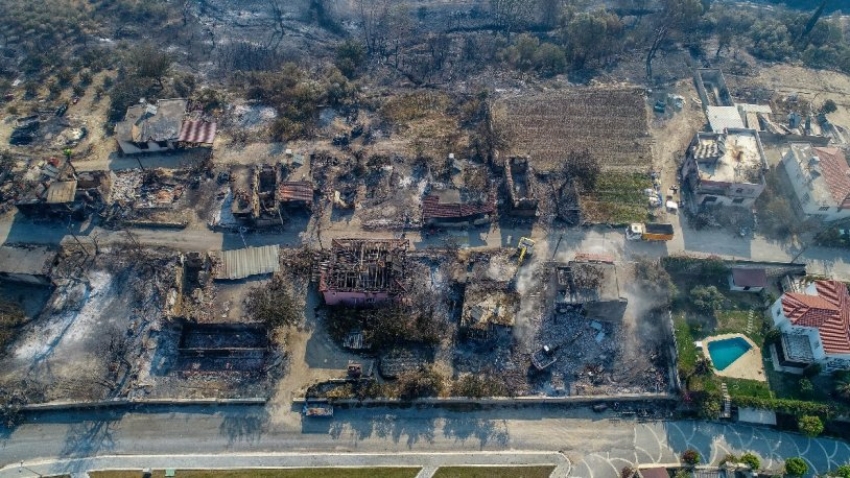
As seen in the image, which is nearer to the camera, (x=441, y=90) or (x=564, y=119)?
(x=564, y=119)

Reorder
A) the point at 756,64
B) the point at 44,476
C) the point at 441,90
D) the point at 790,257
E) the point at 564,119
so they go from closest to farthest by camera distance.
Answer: the point at 44,476
the point at 790,257
the point at 564,119
the point at 441,90
the point at 756,64

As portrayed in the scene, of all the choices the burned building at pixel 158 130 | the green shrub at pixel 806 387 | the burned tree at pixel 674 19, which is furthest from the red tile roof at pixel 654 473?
the burned building at pixel 158 130

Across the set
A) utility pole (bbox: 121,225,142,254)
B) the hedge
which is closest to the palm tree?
the hedge

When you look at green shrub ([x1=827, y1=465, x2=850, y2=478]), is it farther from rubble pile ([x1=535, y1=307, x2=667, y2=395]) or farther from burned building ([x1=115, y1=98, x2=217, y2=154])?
burned building ([x1=115, y1=98, x2=217, y2=154])

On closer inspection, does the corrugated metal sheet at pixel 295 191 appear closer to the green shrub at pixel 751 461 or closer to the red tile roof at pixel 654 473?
the red tile roof at pixel 654 473

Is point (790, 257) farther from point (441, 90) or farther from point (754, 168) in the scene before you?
point (441, 90)

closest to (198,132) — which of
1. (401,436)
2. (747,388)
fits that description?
(401,436)

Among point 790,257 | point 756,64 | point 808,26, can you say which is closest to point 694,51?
point 756,64
